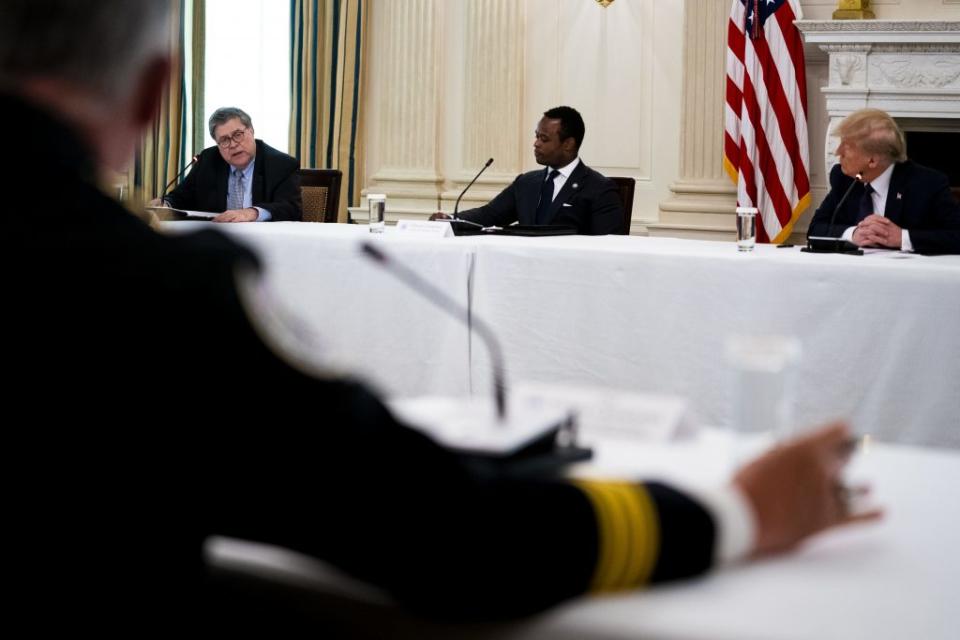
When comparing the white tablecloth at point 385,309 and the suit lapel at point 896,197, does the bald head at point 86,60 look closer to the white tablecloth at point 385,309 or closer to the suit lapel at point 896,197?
the white tablecloth at point 385,309

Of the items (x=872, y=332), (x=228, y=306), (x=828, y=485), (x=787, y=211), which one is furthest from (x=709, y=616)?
(x=787, y=211)

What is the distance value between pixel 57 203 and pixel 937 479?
2.87 ft

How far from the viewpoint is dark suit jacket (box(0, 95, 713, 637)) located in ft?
2.34

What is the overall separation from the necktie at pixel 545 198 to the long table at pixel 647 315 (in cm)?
103

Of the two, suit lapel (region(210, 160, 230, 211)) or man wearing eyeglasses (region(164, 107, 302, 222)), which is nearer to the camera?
man wearing eyeglasses (region(164, 107, 302, 222))

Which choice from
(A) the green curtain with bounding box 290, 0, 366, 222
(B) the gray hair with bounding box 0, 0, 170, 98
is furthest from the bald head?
(A) the green curtain with bounding box 290, 0, 366, 222

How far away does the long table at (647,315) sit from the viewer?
3018 mm

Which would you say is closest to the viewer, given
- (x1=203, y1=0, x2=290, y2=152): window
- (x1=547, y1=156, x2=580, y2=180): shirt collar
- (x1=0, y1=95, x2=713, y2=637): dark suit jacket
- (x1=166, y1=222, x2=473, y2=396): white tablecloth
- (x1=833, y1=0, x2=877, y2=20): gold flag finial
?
(x1=0, y1=95, x2=713, y2=637): dark suit jacket

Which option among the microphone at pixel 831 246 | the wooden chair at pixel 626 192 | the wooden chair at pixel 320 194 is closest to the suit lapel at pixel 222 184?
the wooden chair at pixel 320 194

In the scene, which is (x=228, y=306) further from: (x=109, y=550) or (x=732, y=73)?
(x=732, y=73)

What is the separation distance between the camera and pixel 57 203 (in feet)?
2.48

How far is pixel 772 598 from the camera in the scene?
2.74ft

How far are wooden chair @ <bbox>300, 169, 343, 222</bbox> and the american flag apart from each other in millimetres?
2177

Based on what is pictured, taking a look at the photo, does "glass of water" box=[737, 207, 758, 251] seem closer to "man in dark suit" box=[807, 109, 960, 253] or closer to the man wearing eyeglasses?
"man in dark suit" box=[807, 109, 960, 253]
